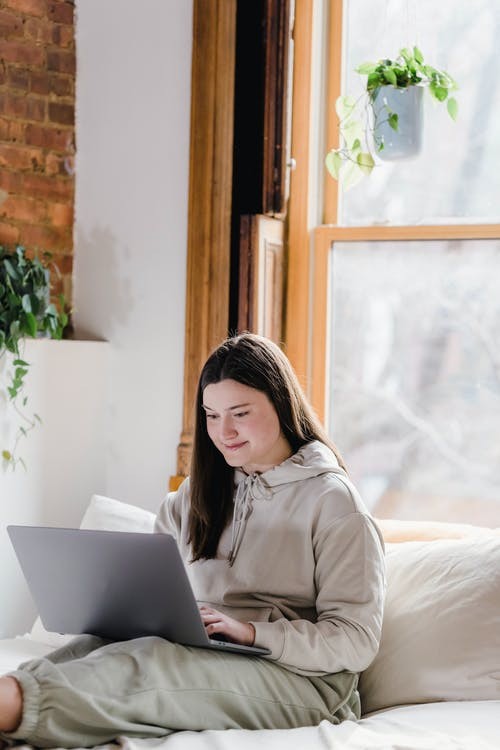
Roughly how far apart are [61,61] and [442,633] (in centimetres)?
219

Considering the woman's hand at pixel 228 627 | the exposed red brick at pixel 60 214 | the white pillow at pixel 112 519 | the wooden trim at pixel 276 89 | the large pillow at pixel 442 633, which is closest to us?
the woman's hand at pixel 228 627

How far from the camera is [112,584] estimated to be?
1899 mm

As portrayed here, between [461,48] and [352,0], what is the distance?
1.27 ft

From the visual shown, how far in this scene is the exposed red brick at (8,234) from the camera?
10.5 feet

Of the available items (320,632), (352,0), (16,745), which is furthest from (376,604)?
(352,0)

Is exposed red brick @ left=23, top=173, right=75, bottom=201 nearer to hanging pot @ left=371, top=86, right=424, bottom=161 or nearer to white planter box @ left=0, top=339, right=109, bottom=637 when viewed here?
white planter box @ left=0, top=339, right=109, bottom=637

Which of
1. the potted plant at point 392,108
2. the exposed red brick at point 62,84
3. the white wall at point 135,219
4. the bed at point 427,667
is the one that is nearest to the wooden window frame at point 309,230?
the potted plant at point 392,108

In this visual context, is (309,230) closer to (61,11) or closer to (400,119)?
(400,119)

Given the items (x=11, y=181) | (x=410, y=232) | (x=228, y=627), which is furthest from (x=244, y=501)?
(x=11, y=181)

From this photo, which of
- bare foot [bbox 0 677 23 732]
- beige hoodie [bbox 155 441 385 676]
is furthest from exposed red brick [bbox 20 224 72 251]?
bare foot [bbox 0 677 23 732]

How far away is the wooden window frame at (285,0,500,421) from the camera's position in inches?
123

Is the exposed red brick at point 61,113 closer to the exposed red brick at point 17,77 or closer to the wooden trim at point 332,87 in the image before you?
the exposed red brick at point 17,77

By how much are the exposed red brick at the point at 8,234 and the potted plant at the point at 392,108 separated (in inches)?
38.9

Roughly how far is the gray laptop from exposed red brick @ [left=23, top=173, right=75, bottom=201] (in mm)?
1617
